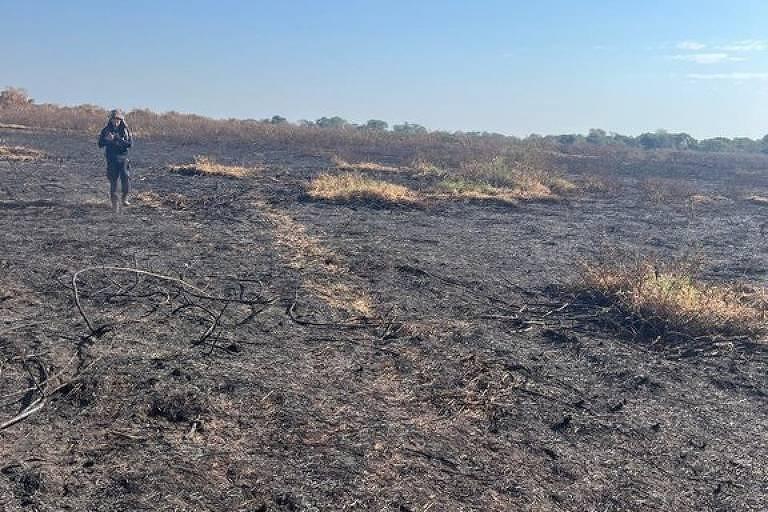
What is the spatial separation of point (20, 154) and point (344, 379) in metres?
18.0

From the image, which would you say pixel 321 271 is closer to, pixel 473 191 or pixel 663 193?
pixel 473 191

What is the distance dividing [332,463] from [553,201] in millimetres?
14433

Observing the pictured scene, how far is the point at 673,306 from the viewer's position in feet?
22.4

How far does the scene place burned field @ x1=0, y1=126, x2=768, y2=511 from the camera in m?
3.63

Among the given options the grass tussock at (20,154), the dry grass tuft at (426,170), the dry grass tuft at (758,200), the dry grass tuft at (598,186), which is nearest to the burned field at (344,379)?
the grass tussock at (20,154)

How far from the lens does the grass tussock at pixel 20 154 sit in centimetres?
1809

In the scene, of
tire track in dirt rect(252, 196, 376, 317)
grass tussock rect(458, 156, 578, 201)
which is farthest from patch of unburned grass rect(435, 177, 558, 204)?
tire track in dirt rect(252, 196, 376, 317)

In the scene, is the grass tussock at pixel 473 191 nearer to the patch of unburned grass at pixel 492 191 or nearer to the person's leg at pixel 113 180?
the patch of unburned grass at pixel 492 191

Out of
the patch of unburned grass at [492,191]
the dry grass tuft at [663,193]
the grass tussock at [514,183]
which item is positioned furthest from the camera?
the dry grass tuft at [663,193]

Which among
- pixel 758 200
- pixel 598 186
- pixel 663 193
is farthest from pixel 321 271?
pixel 758 200

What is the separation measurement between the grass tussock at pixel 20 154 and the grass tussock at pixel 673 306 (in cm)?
1618

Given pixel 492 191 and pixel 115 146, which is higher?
pixel 115 146

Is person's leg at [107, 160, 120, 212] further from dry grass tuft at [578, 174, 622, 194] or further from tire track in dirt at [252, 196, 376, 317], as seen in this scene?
dry grass tuft at [578, 174, 622, 194]

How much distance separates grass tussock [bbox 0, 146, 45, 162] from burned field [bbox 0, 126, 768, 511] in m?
8.29
